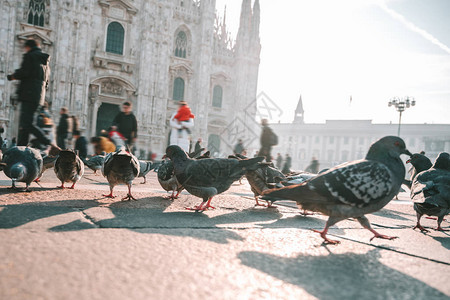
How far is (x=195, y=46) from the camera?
27.0 metres

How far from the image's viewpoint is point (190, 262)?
4.68 ft

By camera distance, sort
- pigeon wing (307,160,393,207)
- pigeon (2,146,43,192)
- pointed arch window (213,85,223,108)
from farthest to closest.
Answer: pointed arch window (213,85,223,108) → pigeon (2,146,43,192) → pigeon wing (307,160,393,207)

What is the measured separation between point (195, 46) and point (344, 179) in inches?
1050

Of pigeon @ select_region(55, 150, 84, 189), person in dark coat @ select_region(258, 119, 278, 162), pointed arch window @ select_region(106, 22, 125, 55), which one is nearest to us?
pigeon @ select_region(55, 150, 84, 189)

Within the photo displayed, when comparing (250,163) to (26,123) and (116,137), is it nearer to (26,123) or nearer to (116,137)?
(26,123)

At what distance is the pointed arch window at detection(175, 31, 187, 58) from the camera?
87.4ft

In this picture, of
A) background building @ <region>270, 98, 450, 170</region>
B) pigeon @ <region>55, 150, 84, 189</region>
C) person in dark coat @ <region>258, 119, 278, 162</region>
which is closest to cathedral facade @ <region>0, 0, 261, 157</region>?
person in dark coat @ <region>258, 119, 278, 162</region>

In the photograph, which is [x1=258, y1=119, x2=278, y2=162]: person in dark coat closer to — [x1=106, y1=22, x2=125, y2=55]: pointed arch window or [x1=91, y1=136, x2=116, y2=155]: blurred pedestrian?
[x1=91, y1=136, x2=116, y2=155]: blurred pedestrian

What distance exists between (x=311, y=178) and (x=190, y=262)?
1306 mm

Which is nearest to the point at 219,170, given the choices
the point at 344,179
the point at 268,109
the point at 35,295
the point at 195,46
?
the point at 344,179

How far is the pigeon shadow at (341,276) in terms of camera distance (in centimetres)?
127

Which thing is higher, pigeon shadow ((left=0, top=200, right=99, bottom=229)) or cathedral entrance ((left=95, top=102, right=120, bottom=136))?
cathedral entrance ((left=95, top=102, right=120, bottom=136))

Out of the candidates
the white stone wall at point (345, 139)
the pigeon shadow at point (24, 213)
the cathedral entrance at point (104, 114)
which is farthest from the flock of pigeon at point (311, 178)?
the white stone wall at point (345, 139)

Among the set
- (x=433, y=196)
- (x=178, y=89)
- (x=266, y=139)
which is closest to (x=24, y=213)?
(x=433, y=196)
